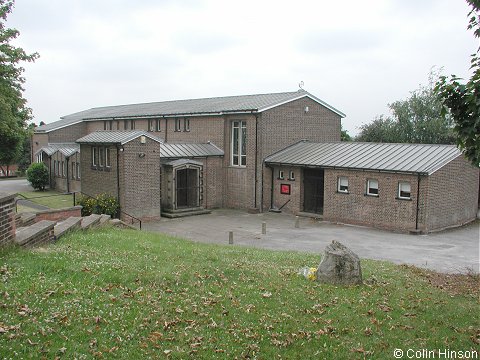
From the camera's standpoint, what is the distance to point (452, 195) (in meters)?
24.5

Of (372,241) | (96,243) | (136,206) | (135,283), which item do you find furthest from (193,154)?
(135,283)

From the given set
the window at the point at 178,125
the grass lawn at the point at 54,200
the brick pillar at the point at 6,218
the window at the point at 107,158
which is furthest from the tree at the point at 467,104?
the window at the point at 178,125

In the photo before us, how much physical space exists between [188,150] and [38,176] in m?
15.6

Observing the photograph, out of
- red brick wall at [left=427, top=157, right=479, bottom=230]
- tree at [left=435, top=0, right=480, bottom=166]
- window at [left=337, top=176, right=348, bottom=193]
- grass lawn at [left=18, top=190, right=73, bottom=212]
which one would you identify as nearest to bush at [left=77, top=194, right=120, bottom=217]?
grass lawn at [left=18, top=190, right=73, bottom=212]

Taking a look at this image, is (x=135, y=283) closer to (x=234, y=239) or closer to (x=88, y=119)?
(x=234, y=239)

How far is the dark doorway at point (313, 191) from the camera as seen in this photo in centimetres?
2856

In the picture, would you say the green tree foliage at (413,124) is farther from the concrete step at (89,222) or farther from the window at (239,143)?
the concrete step at (89,222)

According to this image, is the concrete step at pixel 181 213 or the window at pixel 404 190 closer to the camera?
the window at pixel 404 190

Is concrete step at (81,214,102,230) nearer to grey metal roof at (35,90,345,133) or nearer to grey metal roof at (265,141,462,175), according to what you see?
grey metal roof at (265,141,462,175)

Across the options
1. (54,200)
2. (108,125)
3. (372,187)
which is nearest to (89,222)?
(372,187)

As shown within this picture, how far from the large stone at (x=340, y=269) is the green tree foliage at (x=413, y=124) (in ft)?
114

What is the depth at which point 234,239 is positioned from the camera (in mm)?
21734

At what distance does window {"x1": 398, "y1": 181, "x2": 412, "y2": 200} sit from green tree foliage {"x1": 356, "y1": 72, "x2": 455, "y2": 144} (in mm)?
20208

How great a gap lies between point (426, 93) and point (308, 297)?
129 ft
